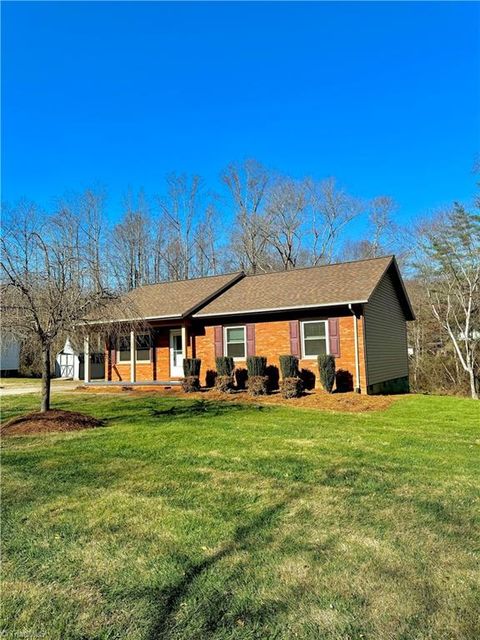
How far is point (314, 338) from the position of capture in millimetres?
14312

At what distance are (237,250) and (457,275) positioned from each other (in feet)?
57.0

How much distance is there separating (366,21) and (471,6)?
236cm

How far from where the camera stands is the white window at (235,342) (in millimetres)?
15562

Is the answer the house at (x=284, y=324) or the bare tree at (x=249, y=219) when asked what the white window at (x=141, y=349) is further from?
the bare tree at (x=249, y=219)

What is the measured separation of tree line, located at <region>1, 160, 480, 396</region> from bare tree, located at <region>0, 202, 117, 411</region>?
21mm

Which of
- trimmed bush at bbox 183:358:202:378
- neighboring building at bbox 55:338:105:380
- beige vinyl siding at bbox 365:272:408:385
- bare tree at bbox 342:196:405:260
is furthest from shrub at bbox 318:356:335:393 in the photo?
bare tree at bbox 342:196:405:260

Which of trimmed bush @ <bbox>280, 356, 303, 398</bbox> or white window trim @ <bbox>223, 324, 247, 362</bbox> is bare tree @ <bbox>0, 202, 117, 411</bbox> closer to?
trimmed bush @ <bbox>280, 356, 303, 398</bbox>

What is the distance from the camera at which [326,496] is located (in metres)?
4.18

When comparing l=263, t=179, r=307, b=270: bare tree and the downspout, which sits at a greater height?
l=263, t=179, r=307, b=270: bare tree

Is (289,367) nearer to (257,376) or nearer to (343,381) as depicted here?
(257,376)

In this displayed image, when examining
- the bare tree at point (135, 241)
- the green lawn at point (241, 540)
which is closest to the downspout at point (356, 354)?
the green lawn at point (241, 540)

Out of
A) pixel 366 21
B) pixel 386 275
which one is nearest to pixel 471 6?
pixel 366 21

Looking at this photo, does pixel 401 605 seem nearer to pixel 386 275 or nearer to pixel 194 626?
pixel 194 626

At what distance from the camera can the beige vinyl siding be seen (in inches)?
557
